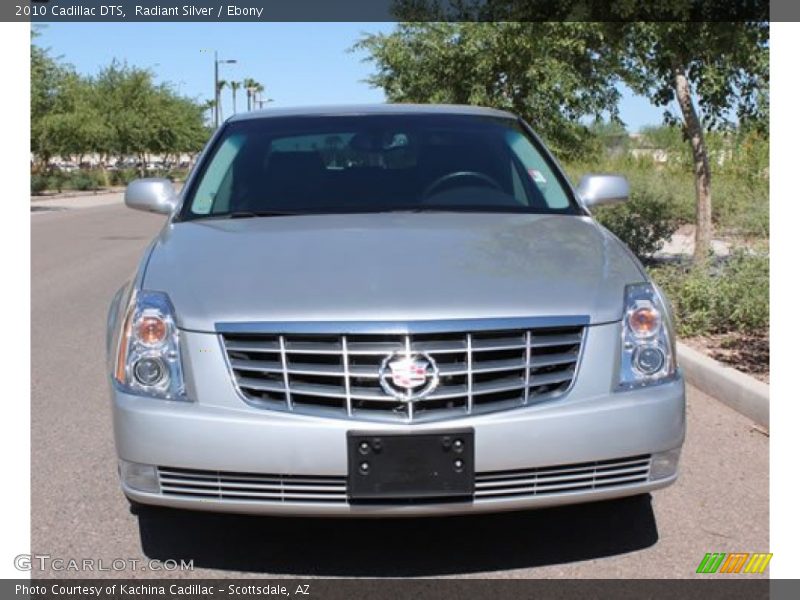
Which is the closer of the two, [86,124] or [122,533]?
[122,533]

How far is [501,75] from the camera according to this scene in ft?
60.1

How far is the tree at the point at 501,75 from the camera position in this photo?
15.4 meters

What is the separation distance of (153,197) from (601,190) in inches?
87.1

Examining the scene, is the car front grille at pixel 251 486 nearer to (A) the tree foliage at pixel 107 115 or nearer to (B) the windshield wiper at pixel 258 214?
(B) the windshield wiper at pixel 258 214

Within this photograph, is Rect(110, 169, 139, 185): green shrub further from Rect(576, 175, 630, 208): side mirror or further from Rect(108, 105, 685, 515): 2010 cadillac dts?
Rect(108, 105, 685, 515): 2010 cadillac dts

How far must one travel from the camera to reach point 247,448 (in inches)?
131

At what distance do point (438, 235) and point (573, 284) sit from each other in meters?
0.69

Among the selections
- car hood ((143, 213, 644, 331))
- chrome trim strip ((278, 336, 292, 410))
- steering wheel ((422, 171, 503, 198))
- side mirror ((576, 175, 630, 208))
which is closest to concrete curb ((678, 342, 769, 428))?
Result: side mirror ((576, 175, 630, 208))

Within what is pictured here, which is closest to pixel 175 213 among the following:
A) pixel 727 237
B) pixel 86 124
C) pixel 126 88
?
pixel 727 237

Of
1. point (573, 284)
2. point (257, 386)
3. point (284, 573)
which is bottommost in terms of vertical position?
point (284, 573)

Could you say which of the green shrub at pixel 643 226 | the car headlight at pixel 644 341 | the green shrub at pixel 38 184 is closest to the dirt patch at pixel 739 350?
the car headlight at pixel 644 341

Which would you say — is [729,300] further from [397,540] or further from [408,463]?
[408,463]
